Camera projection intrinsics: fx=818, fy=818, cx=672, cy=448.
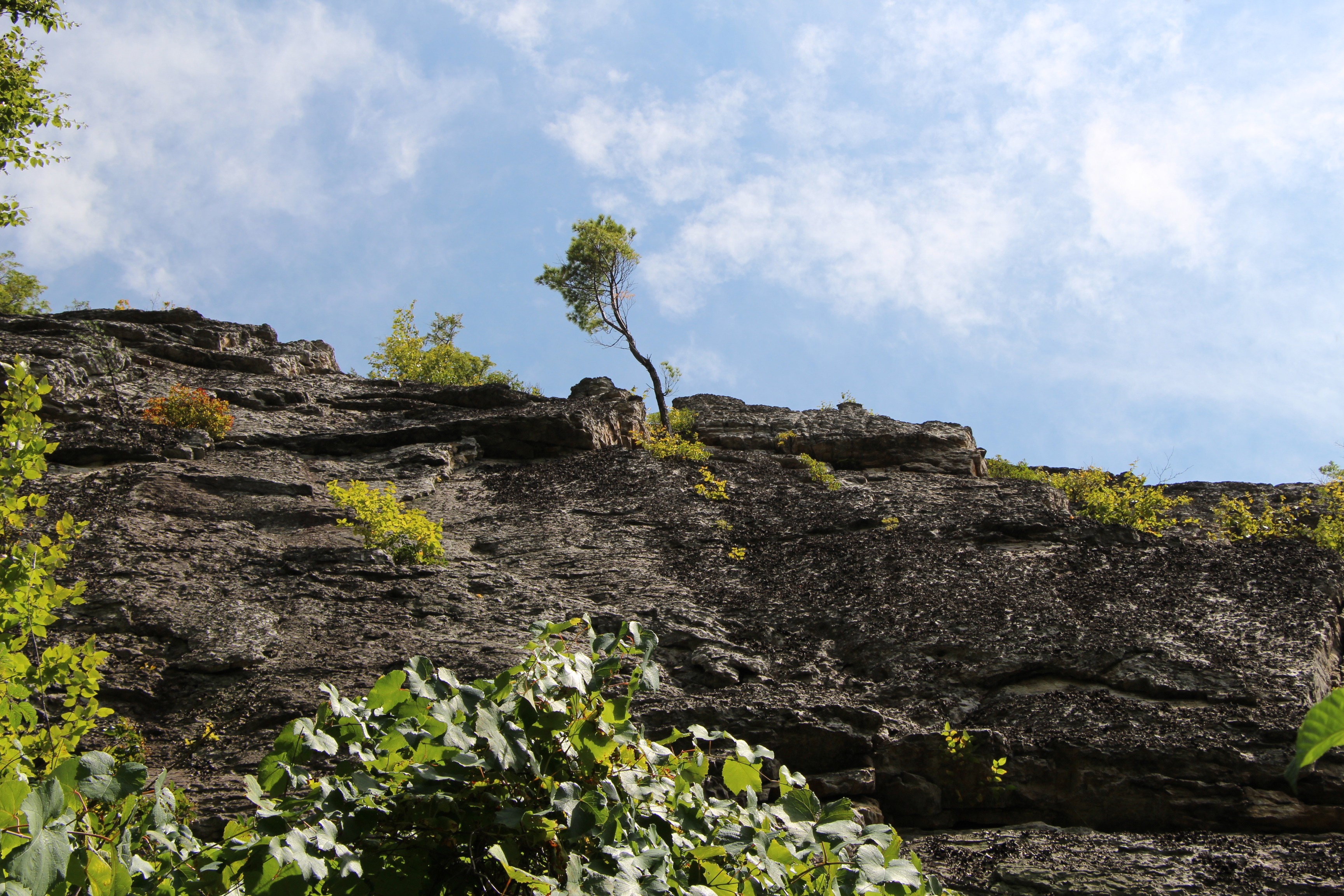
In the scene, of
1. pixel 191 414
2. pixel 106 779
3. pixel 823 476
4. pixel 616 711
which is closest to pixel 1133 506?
pixel 823 476

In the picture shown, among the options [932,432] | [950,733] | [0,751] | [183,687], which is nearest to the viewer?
[0,751]

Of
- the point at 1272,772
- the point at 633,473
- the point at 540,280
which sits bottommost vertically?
the point at 1272,772

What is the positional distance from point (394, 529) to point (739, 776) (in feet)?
30.4

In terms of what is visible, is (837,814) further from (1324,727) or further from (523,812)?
(1324,727)

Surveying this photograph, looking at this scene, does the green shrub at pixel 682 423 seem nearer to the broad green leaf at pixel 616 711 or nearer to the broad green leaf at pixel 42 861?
the broad green leaf at pixel 616 711

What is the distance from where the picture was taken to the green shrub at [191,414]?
47.8ft

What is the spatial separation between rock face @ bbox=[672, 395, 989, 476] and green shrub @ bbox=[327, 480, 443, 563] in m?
8.33

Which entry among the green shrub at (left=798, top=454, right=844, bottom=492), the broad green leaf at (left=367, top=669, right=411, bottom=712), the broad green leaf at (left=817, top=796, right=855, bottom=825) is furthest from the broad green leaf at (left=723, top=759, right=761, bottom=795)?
the green shrub at (left=798, top=454, right=844, bottom=492)

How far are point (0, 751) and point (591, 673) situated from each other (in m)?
2.40

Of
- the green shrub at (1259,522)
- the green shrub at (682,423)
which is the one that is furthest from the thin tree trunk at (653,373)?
the green shrub at (1259,522)

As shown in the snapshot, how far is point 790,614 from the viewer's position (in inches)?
412

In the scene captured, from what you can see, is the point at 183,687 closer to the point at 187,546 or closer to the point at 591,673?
the point at 187,546

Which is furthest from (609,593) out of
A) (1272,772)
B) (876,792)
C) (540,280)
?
(540,280)

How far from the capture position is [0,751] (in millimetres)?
3162
